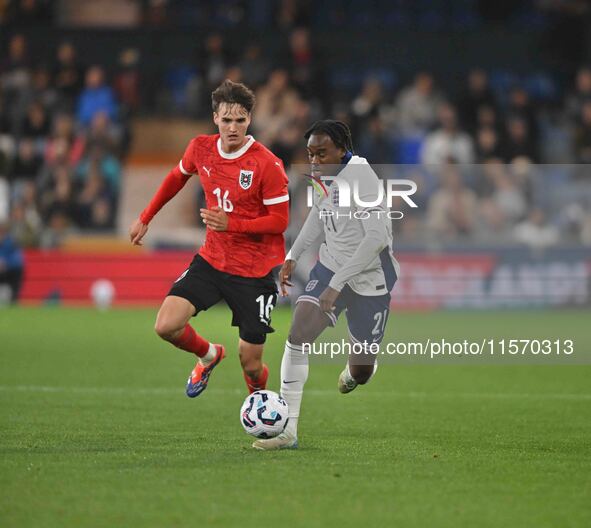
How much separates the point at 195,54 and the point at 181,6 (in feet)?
4.91

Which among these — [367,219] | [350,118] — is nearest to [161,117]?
[350,118]

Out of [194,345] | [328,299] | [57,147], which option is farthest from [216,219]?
[57,147]

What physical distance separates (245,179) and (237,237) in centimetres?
41

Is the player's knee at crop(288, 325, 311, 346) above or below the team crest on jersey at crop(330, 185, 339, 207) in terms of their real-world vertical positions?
below

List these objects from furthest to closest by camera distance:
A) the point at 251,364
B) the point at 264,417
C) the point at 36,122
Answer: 1. the point at 36,122
2. the point at 251,364
3. the point at 264,417

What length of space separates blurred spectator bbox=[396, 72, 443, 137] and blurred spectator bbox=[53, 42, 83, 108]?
18.8 feet

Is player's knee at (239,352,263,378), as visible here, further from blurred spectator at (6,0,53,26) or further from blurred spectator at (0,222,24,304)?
blurred spectator at (6,0,53,26)

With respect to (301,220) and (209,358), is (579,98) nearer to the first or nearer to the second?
(301,220)

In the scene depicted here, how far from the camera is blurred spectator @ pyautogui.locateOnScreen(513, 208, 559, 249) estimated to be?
787 inches

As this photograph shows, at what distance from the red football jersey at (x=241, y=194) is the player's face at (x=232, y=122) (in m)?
0.10

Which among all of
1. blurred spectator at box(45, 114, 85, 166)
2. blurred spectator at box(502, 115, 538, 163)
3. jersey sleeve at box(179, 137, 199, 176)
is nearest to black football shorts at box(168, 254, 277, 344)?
jersey sleeve at box(179, 137, 199, 176)

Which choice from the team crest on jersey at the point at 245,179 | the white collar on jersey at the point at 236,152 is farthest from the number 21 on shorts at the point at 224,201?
the white collar on jersey at the point at 236,152

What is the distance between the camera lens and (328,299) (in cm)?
793

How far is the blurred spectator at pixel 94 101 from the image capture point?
22.2 metres
